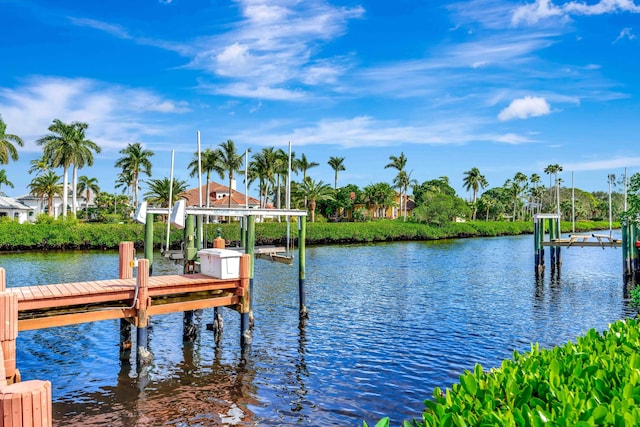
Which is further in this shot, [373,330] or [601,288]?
[601,288]

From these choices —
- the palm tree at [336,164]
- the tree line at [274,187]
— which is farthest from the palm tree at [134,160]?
the palm tree at [336,164]

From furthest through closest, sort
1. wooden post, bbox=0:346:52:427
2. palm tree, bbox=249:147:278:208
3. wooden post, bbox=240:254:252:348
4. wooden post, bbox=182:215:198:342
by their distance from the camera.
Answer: palm tree, bbox=249:147:278:208 → wooden post, bbox=182:215:198:342 → wooden post, bbox=240:254:252:348 → wooden post, bbox=0:346:52:427

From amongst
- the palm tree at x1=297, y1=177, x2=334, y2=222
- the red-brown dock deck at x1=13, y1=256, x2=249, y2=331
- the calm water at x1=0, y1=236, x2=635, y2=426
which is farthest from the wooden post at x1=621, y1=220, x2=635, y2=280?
the palm tree at x1=297, y1=177, x2=334, y2=222

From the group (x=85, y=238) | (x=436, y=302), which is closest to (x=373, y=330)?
(x=436, y=302)

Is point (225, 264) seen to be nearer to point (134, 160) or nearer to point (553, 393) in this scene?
point (553, 393)

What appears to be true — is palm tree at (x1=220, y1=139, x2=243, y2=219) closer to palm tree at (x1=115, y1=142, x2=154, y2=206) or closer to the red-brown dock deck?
palm tree at (x1=115, y1=142, x2=154, y2=206)

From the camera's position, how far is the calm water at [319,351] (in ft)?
36.6

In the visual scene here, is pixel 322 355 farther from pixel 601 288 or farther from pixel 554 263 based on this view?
pixel 554 263

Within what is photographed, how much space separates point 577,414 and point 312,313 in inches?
684

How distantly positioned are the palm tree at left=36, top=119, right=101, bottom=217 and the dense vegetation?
2554 inches

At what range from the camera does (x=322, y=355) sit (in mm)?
15008

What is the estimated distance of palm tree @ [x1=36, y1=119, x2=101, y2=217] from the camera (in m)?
62.0

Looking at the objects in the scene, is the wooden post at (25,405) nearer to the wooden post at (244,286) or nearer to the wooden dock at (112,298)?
the wooden dock at (112,298)

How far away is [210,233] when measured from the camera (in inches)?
2040
